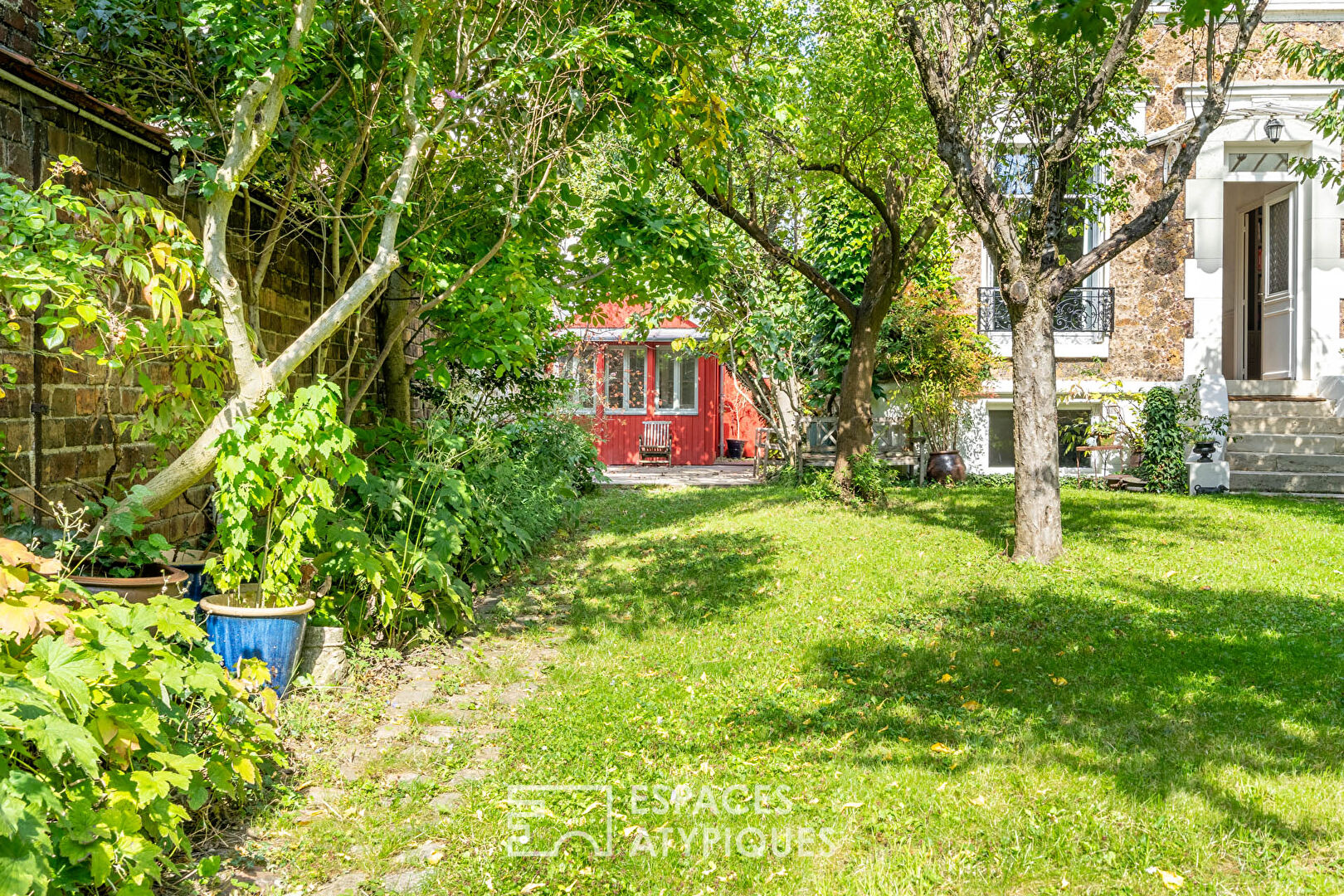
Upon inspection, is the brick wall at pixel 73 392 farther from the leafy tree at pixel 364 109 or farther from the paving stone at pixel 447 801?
the paving stone at pixel 447 801

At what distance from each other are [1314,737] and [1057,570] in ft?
9.88

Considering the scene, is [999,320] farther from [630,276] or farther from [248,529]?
[248,529]

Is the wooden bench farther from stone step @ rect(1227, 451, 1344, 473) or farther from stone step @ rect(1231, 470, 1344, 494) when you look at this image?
stone step @ rect(1231, 470, 1344, 494)

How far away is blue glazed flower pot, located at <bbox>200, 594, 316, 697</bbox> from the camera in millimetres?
3922

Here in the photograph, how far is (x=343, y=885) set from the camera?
9.36ft

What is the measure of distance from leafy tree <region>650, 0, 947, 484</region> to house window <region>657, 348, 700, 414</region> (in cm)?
958

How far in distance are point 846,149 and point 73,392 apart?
24.5 feet

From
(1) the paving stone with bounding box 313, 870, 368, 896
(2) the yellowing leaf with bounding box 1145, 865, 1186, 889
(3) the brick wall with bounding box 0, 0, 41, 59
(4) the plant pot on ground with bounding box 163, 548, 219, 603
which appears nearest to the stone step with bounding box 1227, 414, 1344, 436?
(2) the yellowing leaf with bounding box 1145, 865, 1186, 889

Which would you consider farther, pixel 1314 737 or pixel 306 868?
pixel 1314 737

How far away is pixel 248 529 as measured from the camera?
12.8 feet

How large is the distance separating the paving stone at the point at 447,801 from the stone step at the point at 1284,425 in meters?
11.7

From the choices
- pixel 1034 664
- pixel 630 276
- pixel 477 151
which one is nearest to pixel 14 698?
pixel 1034 664

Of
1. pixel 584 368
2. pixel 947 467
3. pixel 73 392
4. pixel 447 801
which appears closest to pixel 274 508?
pixel 73 392

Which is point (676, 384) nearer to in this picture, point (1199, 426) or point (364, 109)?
point (1199, 426)
